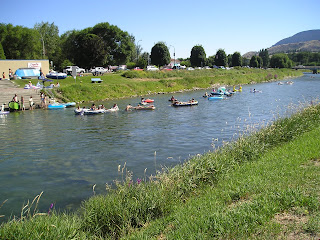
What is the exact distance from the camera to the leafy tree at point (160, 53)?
9388 centimetres

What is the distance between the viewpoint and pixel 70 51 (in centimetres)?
8844

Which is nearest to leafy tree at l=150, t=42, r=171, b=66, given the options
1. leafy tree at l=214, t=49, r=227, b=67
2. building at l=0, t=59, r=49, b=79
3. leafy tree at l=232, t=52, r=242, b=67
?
leafy tree at l=214, t=49, r=227, b=67

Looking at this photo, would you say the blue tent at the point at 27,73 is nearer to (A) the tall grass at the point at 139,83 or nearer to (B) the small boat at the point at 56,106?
(A) the tall grass at the point at 139,83

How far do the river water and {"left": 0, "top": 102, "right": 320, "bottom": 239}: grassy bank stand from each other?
1822mm

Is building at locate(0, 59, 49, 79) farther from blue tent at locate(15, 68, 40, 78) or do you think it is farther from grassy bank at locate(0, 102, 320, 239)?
grassy bank at locate(0, 102, 320, 239)

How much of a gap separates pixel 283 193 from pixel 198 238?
2.88 meters

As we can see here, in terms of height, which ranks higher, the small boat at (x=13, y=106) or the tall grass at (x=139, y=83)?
the tall grass at (x=139, y=83)

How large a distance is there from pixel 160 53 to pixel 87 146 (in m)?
76.8

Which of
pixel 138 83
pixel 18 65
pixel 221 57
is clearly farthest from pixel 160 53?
pixel 18 65

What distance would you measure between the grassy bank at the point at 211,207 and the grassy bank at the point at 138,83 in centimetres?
3841

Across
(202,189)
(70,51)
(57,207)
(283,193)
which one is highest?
(70,51)

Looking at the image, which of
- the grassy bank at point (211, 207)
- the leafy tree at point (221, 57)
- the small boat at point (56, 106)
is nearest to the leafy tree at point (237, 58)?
the leafy tree at point (221, 57)

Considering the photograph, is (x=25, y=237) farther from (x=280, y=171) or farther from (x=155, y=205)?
(x=280, y=171)

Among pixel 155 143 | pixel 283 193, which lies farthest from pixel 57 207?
pixel 155 143
